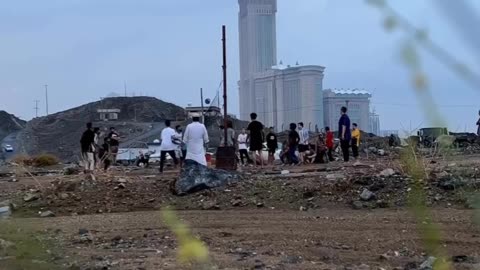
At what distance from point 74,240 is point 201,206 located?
361 centimetres

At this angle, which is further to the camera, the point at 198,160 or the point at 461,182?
the point at 198,160

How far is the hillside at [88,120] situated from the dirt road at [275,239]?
5073 centimetres

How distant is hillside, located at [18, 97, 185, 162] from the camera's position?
210 ft

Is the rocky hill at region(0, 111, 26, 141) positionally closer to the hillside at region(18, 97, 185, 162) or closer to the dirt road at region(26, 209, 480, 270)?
the hillside at region(18, 97, 185, 162)

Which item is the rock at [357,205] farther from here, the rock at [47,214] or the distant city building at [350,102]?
the distant city building at [350,102]

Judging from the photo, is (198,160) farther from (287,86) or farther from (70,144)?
(70,144)

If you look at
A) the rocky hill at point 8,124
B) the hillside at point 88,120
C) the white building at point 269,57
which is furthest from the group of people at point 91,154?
the rocky hill at point 8,124

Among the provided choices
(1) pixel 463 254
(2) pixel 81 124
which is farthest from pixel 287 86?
(2) pixel 81 124

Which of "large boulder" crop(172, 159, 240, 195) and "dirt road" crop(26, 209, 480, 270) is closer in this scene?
"dirt road" crop(26, 209, 480, 270)

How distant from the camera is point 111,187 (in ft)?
43.3

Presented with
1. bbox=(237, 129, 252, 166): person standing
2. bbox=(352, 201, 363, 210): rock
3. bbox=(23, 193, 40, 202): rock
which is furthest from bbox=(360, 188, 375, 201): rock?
bbox=(237, 129, 252, 166): person standing

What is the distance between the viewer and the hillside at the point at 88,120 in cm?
6412

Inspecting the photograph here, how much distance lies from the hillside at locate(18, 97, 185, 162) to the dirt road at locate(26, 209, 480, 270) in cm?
5073

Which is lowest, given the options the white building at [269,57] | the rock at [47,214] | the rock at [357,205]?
the rock at [47,214]
